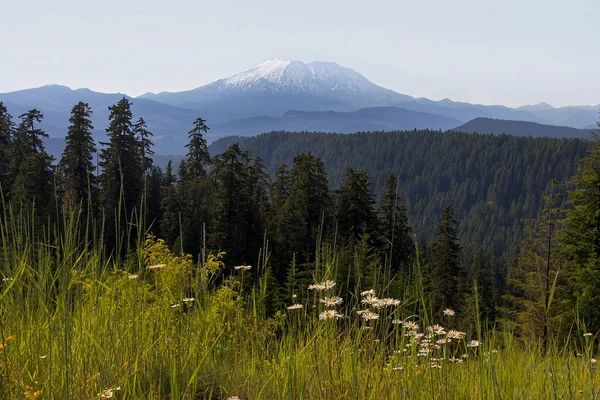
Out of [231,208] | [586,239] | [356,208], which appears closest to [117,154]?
[231,208]

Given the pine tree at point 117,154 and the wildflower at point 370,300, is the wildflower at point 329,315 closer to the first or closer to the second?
the wildflower at point 370,300

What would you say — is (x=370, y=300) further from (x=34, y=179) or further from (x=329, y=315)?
(x=34, y=179)

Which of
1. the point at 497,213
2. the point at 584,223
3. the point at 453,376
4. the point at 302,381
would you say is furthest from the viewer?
the point at 497,213

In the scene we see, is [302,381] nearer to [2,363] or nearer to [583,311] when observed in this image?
[2,363]

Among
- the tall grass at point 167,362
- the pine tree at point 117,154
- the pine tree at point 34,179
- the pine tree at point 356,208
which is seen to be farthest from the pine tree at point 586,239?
the pine tree at point 34,179

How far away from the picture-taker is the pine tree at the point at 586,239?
1844 cm

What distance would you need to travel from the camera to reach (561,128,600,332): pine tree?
1844 cm

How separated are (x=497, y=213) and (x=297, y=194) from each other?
176 meters

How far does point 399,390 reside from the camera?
208 cm

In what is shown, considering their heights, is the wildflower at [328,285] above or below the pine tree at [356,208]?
above

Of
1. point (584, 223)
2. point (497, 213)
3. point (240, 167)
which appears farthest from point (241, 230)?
point (497, 213)

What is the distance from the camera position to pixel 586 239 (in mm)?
20375

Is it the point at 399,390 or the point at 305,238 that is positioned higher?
the point at 399,390

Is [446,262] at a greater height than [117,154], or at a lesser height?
lesser
